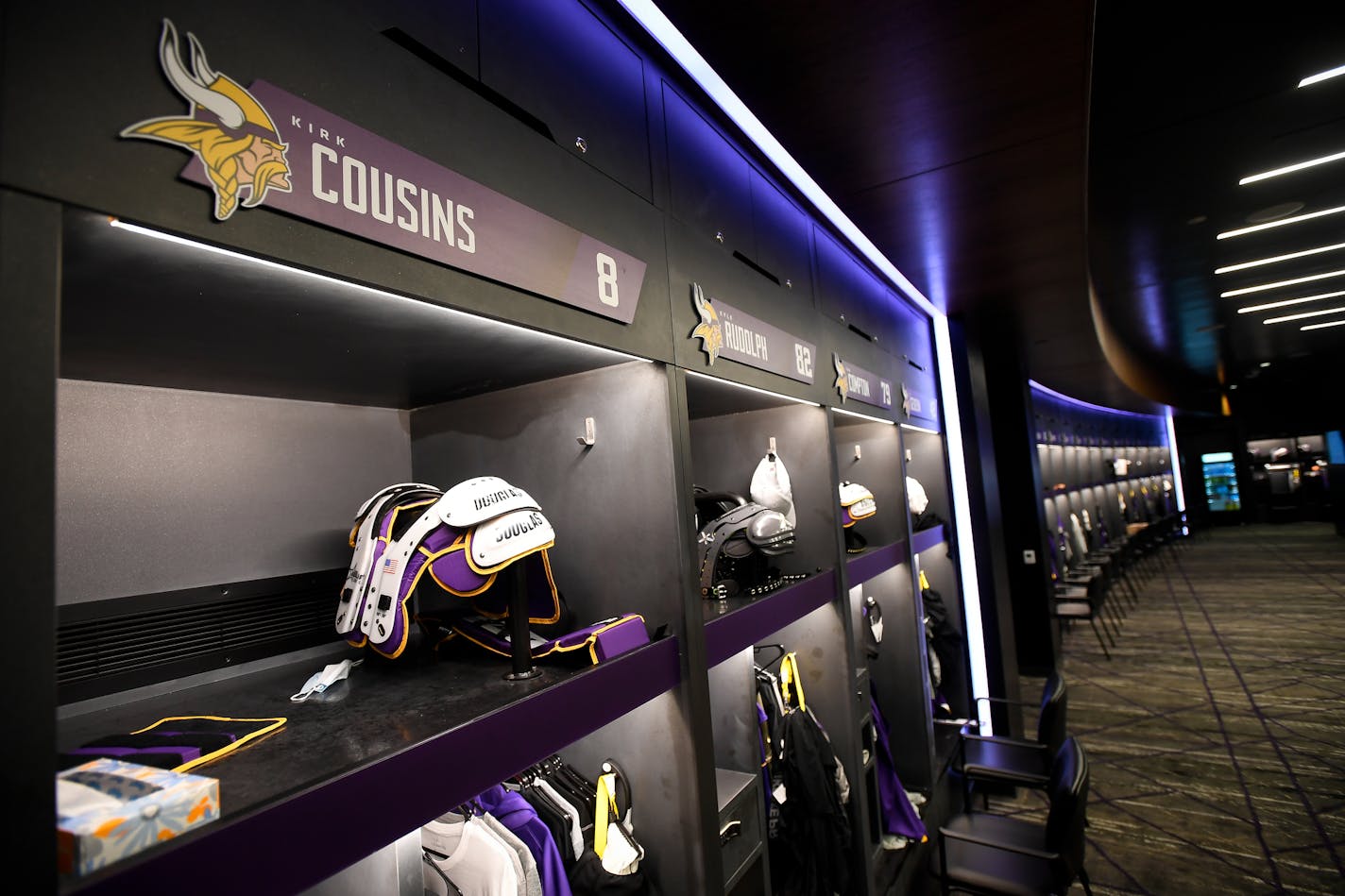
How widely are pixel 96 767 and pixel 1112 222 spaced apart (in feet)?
18.5

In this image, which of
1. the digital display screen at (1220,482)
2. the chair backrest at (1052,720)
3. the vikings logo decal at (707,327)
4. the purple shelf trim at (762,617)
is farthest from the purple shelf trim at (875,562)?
the digital display screen at (1220,482)

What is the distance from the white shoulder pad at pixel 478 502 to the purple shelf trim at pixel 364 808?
1.09ft

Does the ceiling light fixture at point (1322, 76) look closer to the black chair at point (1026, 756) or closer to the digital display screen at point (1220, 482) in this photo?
the black chair at point (1026, 756)

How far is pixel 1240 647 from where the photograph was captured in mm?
6273

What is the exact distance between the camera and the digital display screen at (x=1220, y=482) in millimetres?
17578

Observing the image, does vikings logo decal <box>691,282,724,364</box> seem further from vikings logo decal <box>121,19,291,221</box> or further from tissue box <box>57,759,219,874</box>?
tissue box <box>57,759,219,874</box>

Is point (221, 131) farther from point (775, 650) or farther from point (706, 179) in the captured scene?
point (775, 650)

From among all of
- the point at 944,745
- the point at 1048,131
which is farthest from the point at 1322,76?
the point at 944,745

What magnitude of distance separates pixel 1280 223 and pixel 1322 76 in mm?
2143

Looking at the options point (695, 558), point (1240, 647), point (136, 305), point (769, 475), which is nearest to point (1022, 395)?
point (1240, 647)

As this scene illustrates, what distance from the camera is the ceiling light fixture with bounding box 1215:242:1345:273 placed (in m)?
5.11

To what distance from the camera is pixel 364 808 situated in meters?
0.74

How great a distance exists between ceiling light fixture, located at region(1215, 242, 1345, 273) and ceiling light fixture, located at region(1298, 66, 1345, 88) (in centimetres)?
297

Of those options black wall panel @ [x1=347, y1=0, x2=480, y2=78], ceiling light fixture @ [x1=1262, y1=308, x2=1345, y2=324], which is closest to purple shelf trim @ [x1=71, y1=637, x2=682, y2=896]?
black wall panel @ [x1=347, y1=0, x2=480, y2=78]
